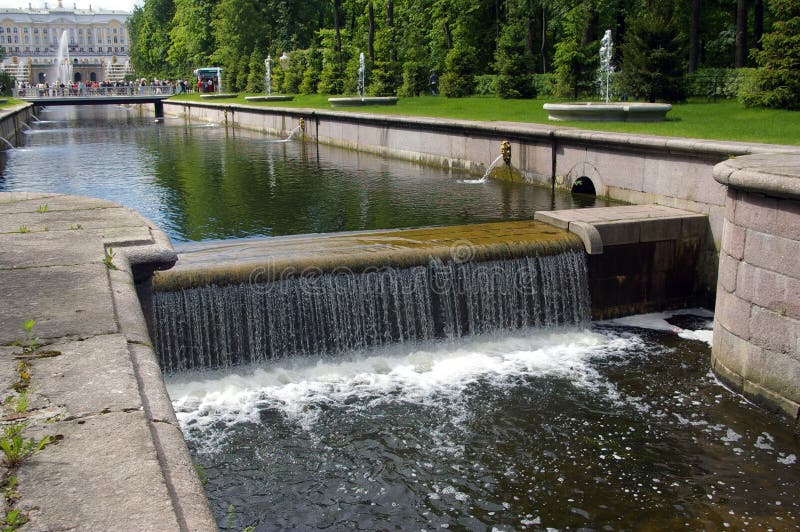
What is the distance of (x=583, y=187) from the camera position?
1658cm

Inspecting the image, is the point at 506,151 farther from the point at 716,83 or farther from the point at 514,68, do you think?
the point at 514,68

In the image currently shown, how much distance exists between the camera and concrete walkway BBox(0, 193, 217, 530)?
260 cm

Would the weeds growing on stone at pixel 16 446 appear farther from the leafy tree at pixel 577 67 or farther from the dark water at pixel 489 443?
the leafy tree at pixel 577 67

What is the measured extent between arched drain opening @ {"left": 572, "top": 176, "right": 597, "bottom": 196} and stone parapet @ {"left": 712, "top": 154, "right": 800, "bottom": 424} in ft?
25.1

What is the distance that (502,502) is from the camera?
6203 mm

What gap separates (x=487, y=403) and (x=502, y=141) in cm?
1180

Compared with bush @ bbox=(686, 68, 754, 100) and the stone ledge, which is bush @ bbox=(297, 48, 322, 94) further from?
the stone ledge

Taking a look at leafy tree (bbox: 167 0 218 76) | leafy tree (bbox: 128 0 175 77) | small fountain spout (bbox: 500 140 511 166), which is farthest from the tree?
leafy tree (bbox: 128 0 175 77)

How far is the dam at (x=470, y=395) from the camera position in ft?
20.4

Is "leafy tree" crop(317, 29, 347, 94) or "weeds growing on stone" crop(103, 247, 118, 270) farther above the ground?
"leafy tree" crop(317, 29, 347, 94)

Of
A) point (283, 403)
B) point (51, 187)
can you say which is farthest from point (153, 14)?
point (283, 403)

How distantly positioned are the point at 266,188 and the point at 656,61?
41.2ft

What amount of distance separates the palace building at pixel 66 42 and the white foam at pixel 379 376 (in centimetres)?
16326

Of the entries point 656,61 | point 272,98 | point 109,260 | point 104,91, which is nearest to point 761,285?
point 109,260
